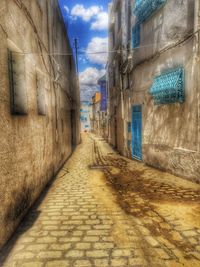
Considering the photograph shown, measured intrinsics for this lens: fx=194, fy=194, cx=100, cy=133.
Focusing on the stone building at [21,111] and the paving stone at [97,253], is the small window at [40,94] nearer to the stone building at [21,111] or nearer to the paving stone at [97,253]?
A: the stone building at [21,111]

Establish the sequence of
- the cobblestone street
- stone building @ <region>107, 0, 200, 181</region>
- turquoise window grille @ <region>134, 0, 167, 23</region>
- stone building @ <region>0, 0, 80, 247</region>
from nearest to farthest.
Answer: the cobblestone street
stone building @ <region>0, 0, 80, 247</region>
stone building @ <region>107, 0, 200, 181</region>
turquoise window grille @ <region>134, 0, 167, 23</region>

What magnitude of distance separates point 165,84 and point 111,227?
6105 mm

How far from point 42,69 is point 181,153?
5.84m

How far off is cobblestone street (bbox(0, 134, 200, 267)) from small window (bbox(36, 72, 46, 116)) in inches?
102

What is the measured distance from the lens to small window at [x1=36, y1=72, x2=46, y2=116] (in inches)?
237

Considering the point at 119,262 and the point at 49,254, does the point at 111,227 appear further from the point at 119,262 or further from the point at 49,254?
the point at 49,254

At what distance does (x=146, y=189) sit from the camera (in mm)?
6215

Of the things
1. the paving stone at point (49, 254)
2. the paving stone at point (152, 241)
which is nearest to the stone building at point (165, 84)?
the paving stone at point (152, 241)

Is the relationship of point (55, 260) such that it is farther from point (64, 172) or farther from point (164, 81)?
point (164, 81)

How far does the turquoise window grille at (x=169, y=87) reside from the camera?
7242mm

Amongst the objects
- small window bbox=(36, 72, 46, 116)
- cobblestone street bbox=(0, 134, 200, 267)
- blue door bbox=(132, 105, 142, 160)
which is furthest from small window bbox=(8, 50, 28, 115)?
blue door bbox=(132, 105, 142, 160)

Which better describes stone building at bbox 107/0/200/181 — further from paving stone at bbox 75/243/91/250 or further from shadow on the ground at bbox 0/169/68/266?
shadow on the ground at bbox 0/169/68/266

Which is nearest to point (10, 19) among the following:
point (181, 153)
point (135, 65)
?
point (181, 153)

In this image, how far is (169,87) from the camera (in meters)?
7.63
